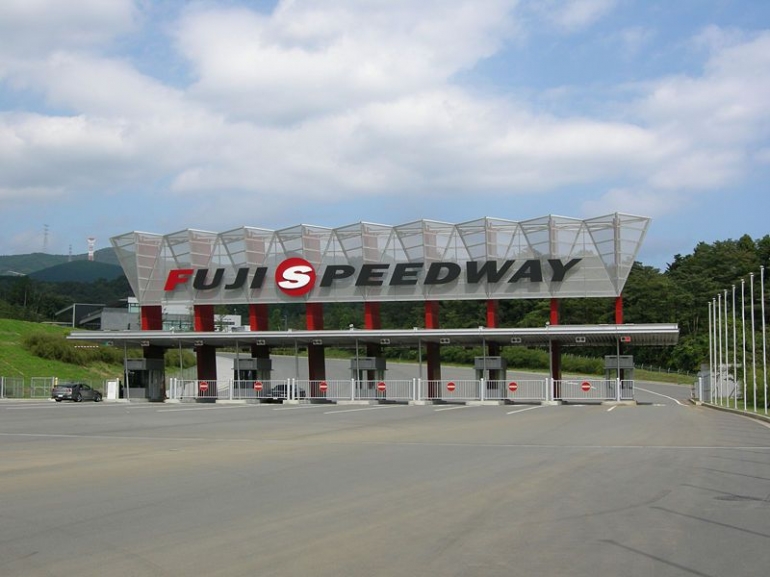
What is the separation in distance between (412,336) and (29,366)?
41689mm

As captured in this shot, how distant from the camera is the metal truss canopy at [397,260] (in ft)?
166

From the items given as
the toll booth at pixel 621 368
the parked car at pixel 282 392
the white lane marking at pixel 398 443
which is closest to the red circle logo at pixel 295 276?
the parked car at pixel 282 392

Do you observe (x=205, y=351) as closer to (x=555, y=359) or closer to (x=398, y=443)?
(x=555, y=359)

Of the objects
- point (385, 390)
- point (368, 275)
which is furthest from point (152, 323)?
point (385, 390)

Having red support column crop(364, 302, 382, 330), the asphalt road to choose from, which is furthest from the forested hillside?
the asphalt road

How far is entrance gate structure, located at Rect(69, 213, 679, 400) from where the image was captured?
50094mm

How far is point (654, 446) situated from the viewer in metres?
20.6

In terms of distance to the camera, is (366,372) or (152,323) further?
(152,323)

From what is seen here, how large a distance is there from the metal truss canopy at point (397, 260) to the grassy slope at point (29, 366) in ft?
66.1

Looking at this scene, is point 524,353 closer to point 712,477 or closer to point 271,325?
point 271,325

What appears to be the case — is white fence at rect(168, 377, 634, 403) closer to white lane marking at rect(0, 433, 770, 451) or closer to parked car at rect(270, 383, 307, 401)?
parked car at rect(270, 383, 307, 401)

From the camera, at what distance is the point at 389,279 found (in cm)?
5381

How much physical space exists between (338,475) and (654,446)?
9493 millimetres

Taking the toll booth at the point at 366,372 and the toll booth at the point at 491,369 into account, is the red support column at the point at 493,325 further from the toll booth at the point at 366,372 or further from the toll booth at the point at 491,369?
the toll booth at the point at 366,372
